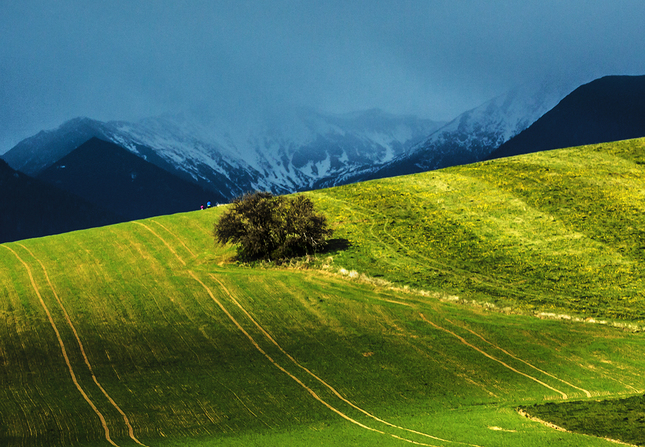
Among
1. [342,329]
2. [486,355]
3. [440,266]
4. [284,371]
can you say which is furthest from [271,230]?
[486,355]

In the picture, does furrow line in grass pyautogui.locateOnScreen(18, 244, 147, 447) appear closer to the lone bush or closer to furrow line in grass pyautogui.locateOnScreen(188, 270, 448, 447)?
furrow line in grass pyautogui.locateOnScreen(188, 270, 448, 447)

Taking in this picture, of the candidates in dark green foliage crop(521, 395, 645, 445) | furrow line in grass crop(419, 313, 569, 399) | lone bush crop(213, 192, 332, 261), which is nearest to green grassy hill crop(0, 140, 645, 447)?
furrow line in grass crop(419, 313, 569, 399)

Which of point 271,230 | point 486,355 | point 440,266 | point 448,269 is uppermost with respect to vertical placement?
point 271,230

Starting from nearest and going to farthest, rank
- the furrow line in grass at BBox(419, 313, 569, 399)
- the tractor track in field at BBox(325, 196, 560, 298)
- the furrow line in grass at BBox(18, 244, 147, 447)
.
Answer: the furrow line in grass at BBox(18, 244, 147, 447) < the furrow line in grass at BBox(419, 313, 569, 399) < the tractor track in field at BBox(325, 196, 560, 298)

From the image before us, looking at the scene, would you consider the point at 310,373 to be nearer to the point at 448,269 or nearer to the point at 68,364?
the point at 68,364

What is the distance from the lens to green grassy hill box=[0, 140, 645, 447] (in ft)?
75.4

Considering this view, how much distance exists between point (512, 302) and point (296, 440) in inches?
839

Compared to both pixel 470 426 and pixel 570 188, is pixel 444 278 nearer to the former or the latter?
pixel 470 426

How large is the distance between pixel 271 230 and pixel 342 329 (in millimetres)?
15040

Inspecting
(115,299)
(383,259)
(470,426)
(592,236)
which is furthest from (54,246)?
(592,236)

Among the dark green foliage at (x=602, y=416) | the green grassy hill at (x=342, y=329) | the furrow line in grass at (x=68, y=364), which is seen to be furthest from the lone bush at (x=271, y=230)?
the dark green foliage at (x=602, y=416)

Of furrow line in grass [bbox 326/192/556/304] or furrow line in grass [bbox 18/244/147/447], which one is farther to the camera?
furrow line in grass [bbox 326/192/556/304]

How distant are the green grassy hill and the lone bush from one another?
237 centimetres

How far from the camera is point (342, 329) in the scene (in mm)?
34156
